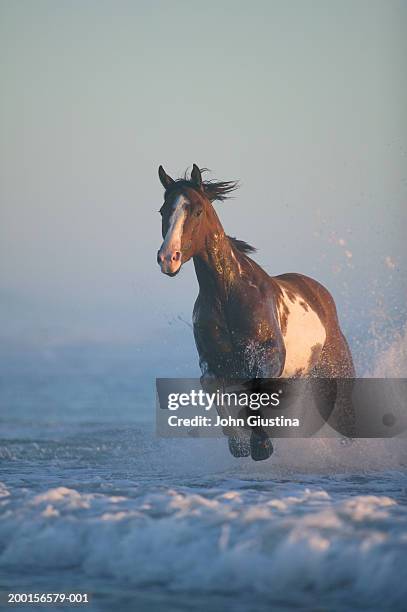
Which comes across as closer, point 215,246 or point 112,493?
point 112,493

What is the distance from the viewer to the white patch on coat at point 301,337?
25.6ft

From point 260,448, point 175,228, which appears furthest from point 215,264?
point 260,448

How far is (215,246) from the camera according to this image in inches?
284

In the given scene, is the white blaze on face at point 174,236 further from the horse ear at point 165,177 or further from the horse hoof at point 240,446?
the horse hoof at point 240,446

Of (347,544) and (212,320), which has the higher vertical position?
(212,320)

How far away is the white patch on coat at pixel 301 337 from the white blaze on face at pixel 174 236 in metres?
1.28

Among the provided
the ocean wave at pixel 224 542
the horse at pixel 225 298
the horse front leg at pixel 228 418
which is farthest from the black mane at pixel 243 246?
the ocean wave at pixel 224 542

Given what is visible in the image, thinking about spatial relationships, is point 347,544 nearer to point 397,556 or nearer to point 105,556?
point 397,556

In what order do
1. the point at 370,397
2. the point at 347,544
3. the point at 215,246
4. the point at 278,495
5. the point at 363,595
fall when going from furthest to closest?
the point at 370,397
the point at 215,246
the point at 278,495
the point at 347,544
the point at 363,595

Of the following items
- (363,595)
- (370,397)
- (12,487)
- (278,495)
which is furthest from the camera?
(370,397)

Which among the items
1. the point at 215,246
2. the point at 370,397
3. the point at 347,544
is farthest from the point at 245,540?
the point at 370,397

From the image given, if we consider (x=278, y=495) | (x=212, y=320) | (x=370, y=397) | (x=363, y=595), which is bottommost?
(x=363, y=595)

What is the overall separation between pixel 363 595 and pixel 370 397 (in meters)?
4.72

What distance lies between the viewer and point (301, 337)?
7.98m
